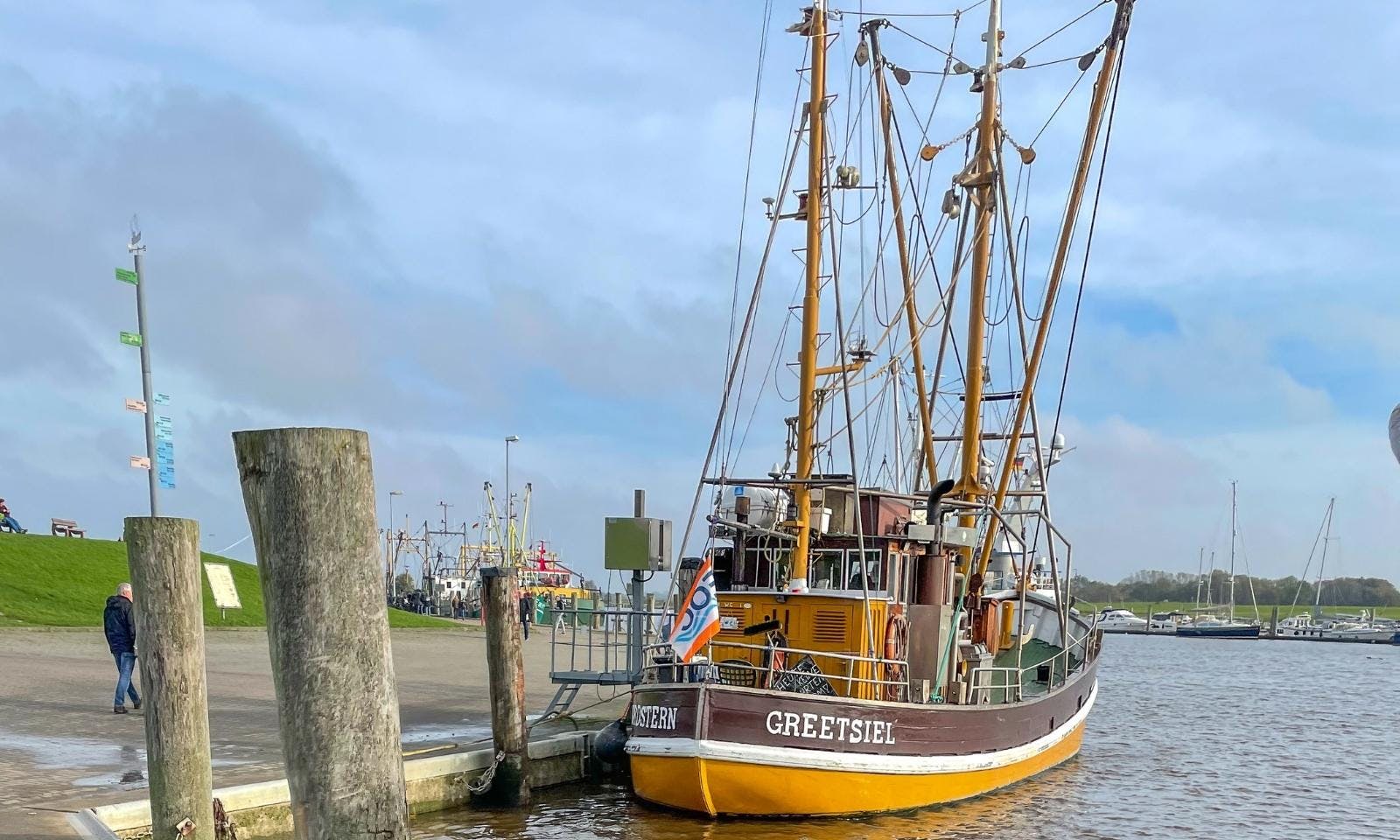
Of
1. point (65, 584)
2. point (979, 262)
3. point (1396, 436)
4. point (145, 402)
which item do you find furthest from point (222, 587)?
point (1396, 436)

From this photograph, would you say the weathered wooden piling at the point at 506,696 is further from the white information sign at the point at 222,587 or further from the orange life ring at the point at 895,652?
the white information sign at the point at 222,587

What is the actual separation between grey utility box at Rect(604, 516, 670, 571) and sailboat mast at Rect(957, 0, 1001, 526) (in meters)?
5.76

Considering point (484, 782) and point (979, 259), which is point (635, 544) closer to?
point (484, 782)

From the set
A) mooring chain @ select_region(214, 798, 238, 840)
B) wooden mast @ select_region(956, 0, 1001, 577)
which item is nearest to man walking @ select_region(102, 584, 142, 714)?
mooring chain @ select_region(214, 798, 238, 840)

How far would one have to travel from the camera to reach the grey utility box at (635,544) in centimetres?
2055

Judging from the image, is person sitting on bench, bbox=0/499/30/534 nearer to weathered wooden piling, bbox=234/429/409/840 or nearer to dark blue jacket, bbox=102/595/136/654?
dark blue jacket, bbox=102/595/136/654

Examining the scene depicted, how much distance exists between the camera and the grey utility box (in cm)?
2055

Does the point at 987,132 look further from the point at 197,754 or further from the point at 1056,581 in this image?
the point at 197,754

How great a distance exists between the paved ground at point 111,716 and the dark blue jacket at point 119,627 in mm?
991

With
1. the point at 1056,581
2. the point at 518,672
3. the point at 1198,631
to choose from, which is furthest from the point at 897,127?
the point at 1198,631

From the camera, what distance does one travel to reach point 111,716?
62.8 feet

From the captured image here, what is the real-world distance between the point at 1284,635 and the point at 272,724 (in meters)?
114

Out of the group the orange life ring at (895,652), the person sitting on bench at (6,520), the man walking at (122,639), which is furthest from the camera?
the person sitting on bench at (6,520)

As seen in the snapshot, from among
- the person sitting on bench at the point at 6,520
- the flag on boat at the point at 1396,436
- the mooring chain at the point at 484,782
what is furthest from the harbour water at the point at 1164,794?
the person sitting on bench at the point at 6,520
